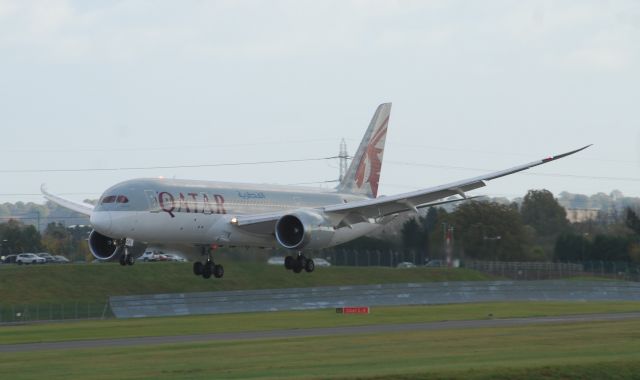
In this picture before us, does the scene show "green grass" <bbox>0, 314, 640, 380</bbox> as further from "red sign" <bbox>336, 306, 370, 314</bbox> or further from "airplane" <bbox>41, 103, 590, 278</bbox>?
"red sign" <bbox>336, 306, 370, 314</bbox>

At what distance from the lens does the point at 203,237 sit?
60.6m

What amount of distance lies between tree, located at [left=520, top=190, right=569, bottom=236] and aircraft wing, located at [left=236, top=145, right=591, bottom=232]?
209ft

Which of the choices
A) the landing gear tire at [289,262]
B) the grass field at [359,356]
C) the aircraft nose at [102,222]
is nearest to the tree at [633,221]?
the grass field at [359,356]

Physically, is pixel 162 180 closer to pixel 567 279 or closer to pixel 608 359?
pixel 608 359

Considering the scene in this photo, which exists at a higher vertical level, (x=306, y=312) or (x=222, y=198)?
(x=222, y=198)

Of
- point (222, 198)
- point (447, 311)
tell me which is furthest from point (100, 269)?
point (222, 198)

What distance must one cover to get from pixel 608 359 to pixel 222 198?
24006 mm

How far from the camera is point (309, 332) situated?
68062mm

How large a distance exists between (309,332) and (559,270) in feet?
164

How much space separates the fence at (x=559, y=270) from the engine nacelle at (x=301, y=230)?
49.6 metres

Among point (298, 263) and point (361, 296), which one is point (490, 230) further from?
point (298, 263)

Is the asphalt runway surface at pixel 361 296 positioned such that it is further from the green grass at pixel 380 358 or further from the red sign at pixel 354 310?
the green grass at pixel 380 358

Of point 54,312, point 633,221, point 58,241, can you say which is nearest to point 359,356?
point 54,312

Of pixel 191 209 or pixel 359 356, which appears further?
pixel 191 209
